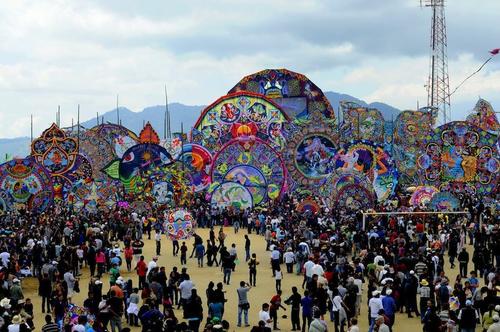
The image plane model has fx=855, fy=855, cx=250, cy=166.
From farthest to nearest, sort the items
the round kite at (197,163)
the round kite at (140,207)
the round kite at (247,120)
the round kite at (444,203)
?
the round kite at (247,120) < the round kite at (197,163) < the round kite at (140,207) < the round kite at (444,203)

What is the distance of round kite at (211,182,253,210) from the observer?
42.1 m

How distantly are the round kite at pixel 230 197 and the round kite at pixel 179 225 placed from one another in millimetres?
11927

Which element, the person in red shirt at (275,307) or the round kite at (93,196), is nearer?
the person in red shirt at (275,307)

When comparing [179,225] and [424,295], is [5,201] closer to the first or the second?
[179,225]

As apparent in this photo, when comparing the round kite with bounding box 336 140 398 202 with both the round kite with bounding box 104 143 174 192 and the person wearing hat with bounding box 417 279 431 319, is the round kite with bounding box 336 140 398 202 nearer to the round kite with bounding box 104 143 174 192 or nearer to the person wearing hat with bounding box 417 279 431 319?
the round kite with bounding box 104 143 174 192

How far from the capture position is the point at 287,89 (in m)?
60.3

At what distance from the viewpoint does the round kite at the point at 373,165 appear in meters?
42.5

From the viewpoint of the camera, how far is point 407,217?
33656 millimetres

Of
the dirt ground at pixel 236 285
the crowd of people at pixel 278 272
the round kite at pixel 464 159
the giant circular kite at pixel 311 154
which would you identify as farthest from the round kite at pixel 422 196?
the dirt ground at pixel 236 285

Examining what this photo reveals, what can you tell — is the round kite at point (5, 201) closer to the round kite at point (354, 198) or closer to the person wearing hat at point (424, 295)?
the round kite at point (354, 198)

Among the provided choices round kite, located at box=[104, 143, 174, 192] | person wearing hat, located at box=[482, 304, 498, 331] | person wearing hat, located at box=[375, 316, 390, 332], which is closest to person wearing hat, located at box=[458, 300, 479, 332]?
person wearing hat, located at box=[482, 304, 498, 331]

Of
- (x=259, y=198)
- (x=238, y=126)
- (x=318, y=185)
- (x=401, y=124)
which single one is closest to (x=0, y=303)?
(x=259, y=198)

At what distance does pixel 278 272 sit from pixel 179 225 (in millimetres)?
7142

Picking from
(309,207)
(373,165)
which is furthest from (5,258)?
(373,165)
